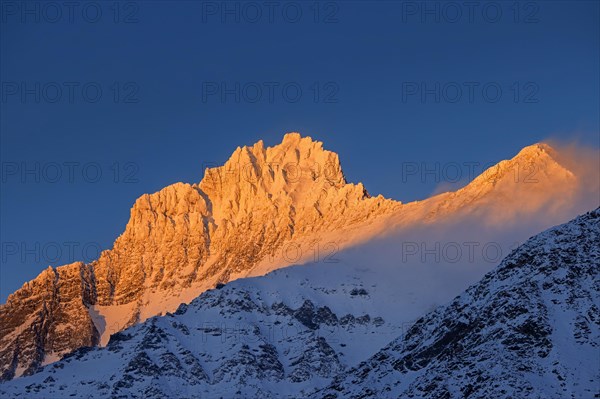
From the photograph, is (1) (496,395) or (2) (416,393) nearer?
(1) (496,395)

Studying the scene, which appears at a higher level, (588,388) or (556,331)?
(556,331)

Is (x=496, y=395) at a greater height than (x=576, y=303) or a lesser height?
lesser

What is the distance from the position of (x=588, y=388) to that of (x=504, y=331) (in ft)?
76.1

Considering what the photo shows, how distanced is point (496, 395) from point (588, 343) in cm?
1823

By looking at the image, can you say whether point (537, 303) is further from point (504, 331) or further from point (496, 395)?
point (496, 395)

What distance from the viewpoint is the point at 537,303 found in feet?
656

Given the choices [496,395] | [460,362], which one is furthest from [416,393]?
[496,395]

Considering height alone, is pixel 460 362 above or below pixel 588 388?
above

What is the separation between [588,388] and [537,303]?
996 inches

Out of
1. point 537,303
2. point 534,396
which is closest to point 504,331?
point 537,303

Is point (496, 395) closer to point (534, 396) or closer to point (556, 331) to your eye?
point (534, 396)

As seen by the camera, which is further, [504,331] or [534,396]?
[504,331]

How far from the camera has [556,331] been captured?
19288cm

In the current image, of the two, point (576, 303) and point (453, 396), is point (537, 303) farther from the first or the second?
point (453, 396)
